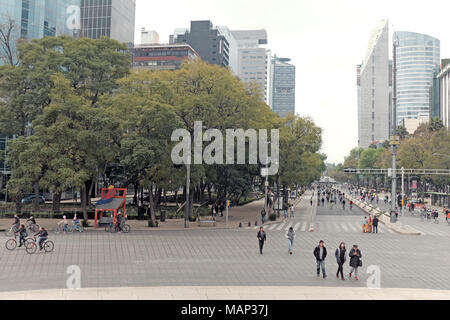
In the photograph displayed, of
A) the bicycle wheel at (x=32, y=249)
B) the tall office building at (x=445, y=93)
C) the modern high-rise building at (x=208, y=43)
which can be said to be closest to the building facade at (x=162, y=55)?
the modern high-rise building at (x=208, y=43)

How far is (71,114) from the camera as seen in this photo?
37.8m

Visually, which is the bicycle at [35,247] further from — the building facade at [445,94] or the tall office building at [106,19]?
the building facade at [445,94]

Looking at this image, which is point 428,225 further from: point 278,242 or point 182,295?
point 182,295

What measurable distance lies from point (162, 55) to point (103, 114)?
124168mm

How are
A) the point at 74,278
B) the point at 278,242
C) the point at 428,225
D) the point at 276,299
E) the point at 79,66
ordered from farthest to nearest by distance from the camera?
the point at 428,225
the point at 79,66
the point at 278,242
the point at 74,278
the point at 276,299

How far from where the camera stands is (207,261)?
22656 mm

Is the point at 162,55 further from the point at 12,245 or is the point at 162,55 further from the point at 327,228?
the point at 12,245

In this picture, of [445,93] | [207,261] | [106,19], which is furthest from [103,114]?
[445,93]

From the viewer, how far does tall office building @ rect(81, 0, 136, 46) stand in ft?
403

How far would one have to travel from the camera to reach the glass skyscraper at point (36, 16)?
245 ft

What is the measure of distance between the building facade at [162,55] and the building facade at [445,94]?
81.0m

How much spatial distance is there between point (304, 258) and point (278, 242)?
6620 mm

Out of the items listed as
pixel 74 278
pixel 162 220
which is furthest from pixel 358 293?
pixel 162 220

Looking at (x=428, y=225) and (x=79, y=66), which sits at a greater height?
(x=79, y=66)
